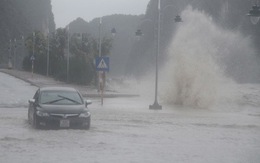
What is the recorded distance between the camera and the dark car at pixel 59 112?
17.2 metres

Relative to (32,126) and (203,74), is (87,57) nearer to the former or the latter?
(203,74)

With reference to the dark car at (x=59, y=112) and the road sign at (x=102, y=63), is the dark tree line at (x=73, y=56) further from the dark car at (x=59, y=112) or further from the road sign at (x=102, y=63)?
the dark car at (x=59, y=112)

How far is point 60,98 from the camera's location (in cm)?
1847

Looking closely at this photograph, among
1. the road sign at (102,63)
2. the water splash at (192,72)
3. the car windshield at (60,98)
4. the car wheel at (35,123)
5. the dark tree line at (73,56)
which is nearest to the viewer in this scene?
the car wheel at (35,123)

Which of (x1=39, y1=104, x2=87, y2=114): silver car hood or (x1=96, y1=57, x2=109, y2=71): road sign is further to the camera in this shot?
(x1=96, y1=57, x2=109, y2=71): road sign

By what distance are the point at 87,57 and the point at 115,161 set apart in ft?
165

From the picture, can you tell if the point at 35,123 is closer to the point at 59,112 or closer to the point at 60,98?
the point at 59,112

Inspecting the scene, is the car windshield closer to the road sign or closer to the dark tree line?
the road sign

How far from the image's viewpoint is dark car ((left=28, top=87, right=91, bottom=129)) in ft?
56.3

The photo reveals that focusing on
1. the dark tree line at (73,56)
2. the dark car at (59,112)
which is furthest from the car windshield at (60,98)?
the dark tree line at (73,56)

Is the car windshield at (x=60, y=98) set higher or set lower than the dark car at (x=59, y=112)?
higher

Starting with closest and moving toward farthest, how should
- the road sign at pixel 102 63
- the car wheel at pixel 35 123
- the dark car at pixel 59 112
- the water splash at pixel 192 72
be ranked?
the dark car at pixel 59 112 → the car wheel at pixel 35 123 → the road sign at pixel 102 63 → the water splash at pixel 192 72

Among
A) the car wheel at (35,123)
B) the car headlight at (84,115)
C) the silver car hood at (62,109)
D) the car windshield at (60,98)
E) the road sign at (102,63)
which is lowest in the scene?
the car wheel at (35,123)

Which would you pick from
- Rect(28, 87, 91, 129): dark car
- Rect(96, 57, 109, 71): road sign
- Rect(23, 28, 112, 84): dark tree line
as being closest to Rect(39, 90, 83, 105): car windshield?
Rect(28, 87, 91, 129): dark car
